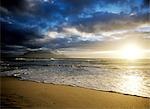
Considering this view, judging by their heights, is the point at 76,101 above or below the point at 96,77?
below

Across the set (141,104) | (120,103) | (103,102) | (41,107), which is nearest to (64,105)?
(41,107)

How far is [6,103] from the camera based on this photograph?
26.6 feet

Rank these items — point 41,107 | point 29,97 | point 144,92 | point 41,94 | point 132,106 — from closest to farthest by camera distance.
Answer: point 41,107
point 132,106
point 29,97
point 41,94
point 144,92

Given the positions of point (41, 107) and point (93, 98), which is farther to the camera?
point (93, 98)

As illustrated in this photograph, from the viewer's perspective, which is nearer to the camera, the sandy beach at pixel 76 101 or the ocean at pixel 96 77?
the sandy beach at pixel 76 101

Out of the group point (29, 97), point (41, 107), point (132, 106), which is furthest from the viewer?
point (29, 97)

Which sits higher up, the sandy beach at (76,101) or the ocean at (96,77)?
the ocean at (96,77)

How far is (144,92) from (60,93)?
4212 millimetres

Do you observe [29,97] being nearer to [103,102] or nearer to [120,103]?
[103,102]

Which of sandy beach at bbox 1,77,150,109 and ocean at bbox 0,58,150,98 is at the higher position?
ocean at bbox 0,58,150,98

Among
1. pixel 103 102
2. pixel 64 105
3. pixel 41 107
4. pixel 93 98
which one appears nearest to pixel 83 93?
pixel 93 98

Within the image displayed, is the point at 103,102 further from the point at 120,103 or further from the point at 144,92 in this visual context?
the point at 144,92

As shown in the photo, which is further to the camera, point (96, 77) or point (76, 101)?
point (96, 77)

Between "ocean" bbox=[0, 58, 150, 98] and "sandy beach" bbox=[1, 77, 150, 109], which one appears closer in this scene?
"sandy beach" bbox=[1, 77, 150, 109]
